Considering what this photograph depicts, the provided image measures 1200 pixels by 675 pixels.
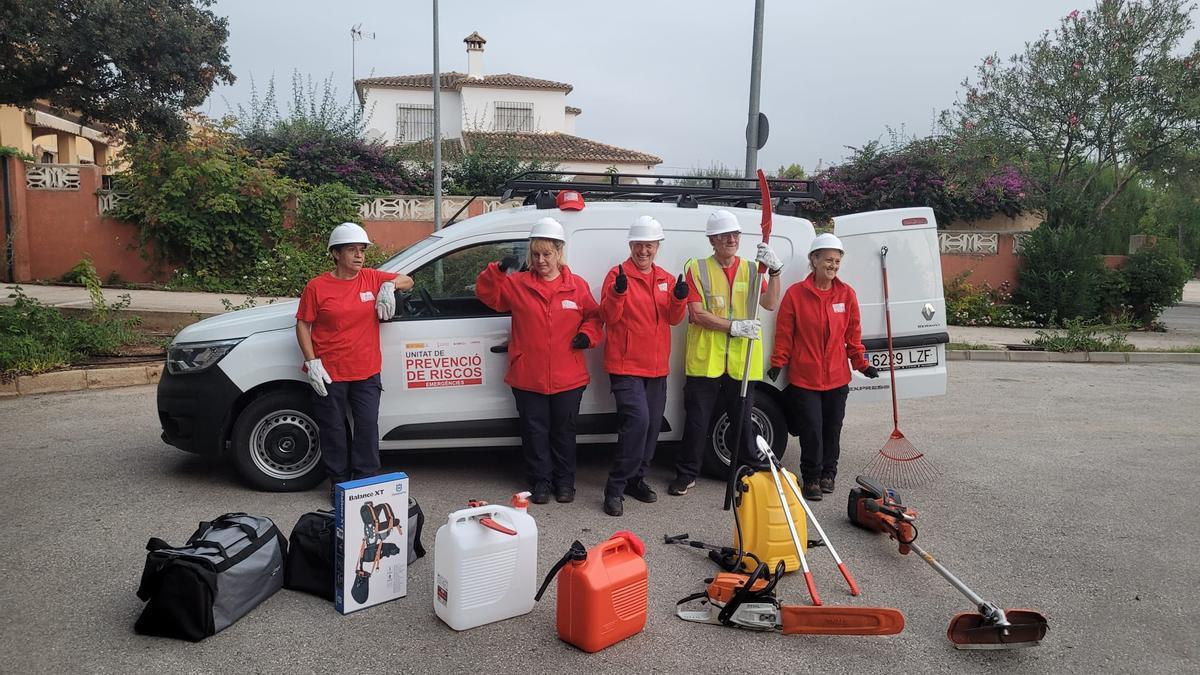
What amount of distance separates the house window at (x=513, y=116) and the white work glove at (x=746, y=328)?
35326 mm

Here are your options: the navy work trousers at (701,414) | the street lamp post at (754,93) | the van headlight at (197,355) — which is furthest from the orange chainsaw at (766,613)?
the street lamp post at (754,93)

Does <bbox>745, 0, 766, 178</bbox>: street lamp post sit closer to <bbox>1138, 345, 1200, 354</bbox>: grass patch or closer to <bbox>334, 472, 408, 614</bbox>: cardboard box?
A: <bbox>334, 472, 408, 614</bbox>: cardboard box

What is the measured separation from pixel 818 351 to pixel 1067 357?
945 centimetres

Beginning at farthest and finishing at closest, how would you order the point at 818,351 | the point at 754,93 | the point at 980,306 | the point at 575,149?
1. the point at 575,149
2. the point at 980,306
3. the point at 754,93
4. the point at 818,351

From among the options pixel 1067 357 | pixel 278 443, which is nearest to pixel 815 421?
pixel 278 443

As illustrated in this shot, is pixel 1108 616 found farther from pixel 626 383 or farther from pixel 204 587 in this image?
pixel 204 587

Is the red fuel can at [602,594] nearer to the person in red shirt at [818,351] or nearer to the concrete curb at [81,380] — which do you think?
the person in red shirt at [818,351]

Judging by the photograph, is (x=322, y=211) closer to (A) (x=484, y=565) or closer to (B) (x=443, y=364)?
(B) (x=443, y=364)

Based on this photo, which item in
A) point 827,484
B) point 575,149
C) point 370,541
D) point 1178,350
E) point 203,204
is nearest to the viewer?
point 370,541

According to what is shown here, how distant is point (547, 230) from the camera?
552 cm

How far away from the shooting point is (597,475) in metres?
6.49

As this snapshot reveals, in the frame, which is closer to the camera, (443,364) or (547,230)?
(547,230)

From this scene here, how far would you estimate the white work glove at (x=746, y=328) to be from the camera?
5.68 metres

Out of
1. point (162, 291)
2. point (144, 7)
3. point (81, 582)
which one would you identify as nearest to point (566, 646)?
point (81, 582)
